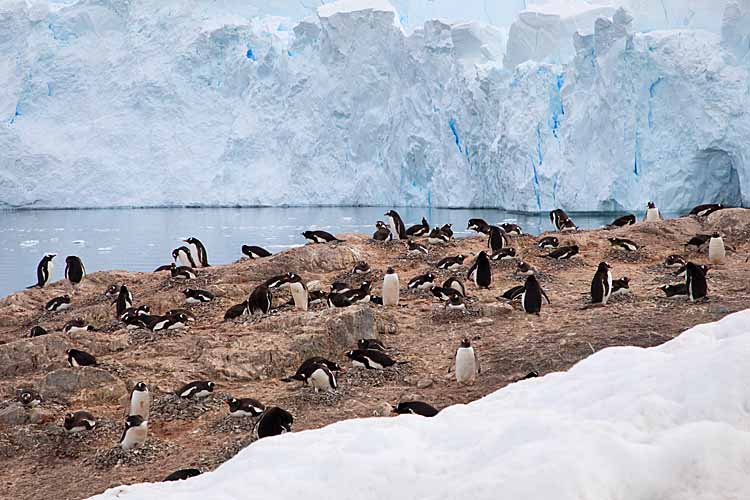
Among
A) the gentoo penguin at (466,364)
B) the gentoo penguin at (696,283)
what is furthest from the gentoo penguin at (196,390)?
the gentoo penguin at (696,283)

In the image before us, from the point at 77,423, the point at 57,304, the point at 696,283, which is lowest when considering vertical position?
the point at 77,423

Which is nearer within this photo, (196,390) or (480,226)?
(196,390)

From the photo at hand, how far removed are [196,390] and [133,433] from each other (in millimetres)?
1019

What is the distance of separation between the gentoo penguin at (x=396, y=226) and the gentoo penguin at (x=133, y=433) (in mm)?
7533

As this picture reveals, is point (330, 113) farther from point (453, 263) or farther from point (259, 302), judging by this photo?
point (259, 302)

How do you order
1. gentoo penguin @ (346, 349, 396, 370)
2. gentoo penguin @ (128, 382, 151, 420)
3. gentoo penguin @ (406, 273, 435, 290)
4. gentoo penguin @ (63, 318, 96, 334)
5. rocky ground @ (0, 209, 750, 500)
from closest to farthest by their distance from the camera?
rocky ground @ (0, 209, 750, 500)
gentoo penguin @ (128, 382, 151, 420)
gentoo penguin @ (346, 349, 396, 370)
gentoo penguin @ (63, 318, 96, 334)
gentoo penguin @ (406, 273, 435, 290)

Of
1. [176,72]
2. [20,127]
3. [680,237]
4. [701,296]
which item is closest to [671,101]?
[680,237]

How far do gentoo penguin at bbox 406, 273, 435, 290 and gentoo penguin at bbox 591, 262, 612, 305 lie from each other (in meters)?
2.20

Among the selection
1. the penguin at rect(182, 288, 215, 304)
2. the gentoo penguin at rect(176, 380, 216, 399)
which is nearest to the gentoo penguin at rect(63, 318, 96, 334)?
the penguin at rect(182, 288, 215, 304)

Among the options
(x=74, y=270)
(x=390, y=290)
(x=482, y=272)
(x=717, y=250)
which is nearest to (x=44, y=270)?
(x=74, y=270)

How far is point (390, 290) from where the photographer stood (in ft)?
30.6

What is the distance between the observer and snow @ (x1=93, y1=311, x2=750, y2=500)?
94.3 inches

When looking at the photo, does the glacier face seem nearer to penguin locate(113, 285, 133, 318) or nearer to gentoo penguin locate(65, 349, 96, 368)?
penguin locate(113, 285, 133, 318)

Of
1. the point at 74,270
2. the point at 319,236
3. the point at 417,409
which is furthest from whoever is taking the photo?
the point at 319,236
